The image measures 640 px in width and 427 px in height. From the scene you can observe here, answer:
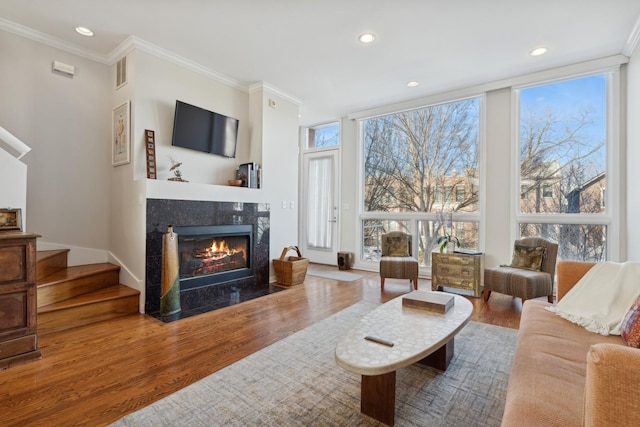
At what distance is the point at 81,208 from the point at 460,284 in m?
4.71

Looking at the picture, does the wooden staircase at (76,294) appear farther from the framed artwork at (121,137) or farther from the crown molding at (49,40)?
the crown molding at (49,40)

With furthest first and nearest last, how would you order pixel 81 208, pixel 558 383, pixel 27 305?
1. pixel 81 208
2. pixel 27 305
3. pixel 558 383

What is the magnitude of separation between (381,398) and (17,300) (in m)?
2.55

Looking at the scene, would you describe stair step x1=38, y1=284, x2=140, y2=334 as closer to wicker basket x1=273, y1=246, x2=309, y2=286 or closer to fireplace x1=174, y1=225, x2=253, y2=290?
fireplace x1=174, y1=225, x2=253, y2=290

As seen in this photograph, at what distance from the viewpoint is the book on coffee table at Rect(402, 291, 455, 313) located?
2033 millimetres

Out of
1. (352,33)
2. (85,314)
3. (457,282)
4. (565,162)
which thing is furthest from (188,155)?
(565,162)

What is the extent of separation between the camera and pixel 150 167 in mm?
3279

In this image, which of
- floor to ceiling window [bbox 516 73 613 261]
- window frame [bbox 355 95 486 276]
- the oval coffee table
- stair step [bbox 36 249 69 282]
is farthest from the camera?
window frame [bbox 355 95 486 276]

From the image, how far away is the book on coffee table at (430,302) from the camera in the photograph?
2.03 metres

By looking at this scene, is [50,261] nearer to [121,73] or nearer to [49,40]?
[121,73]

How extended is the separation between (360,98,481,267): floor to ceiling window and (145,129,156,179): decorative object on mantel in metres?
3.45

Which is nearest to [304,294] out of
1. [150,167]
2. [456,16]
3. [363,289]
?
[363,289]

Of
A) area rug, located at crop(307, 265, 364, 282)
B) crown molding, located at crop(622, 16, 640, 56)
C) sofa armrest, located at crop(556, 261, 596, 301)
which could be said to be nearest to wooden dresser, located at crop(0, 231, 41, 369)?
area rug, located at crop(307, 265, 364, 282)

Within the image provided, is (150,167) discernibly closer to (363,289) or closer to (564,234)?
(363,289)
